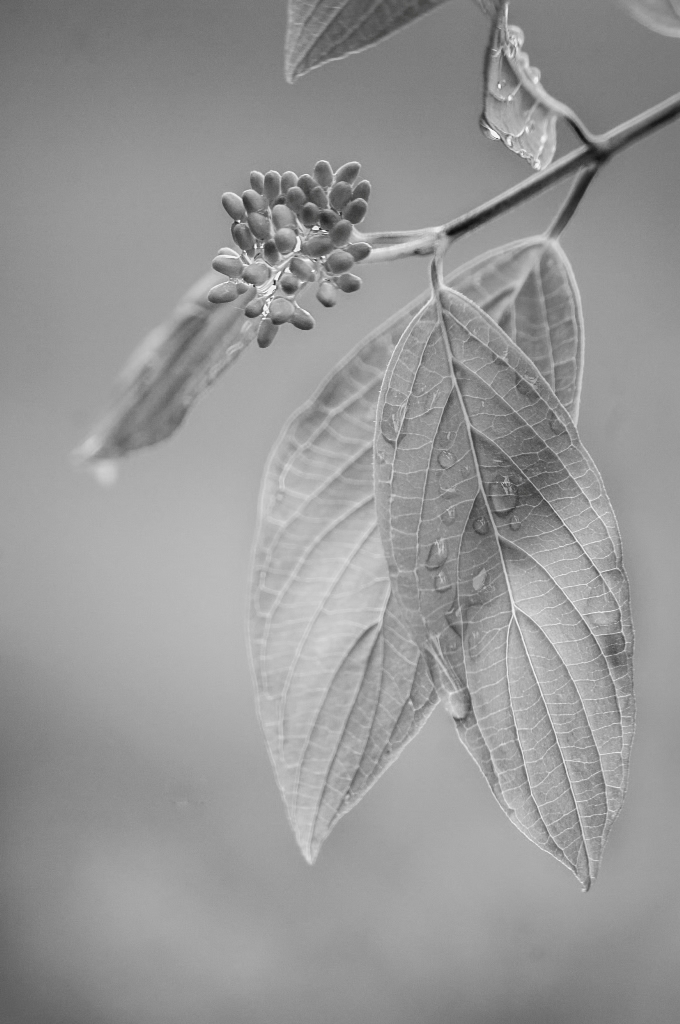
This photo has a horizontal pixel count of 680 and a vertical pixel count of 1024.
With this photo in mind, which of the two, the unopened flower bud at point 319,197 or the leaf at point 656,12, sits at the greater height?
the unopened flower bud at point 319,197

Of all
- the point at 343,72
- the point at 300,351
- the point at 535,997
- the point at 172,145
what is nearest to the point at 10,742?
the point at 300,351

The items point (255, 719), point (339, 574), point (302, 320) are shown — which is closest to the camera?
point (302, 320)

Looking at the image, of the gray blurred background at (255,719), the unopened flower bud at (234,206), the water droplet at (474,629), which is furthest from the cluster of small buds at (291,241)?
the gray blurred background at (255,719)

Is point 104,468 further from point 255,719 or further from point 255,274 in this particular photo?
point 255,719

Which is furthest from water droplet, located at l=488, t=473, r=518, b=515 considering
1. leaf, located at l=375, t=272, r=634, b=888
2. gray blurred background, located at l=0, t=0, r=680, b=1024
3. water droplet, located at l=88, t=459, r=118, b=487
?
gray blurred background, located at l=0, t=0, r=680, b=1024

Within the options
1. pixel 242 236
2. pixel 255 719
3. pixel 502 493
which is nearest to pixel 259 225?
pixel 242 236

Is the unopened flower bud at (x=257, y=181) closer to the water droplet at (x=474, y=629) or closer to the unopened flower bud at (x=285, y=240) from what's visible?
the unopened flower bud at (x=285, y=240)

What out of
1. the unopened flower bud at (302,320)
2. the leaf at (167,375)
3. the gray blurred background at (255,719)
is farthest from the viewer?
the gray blurred background at (255,719)
